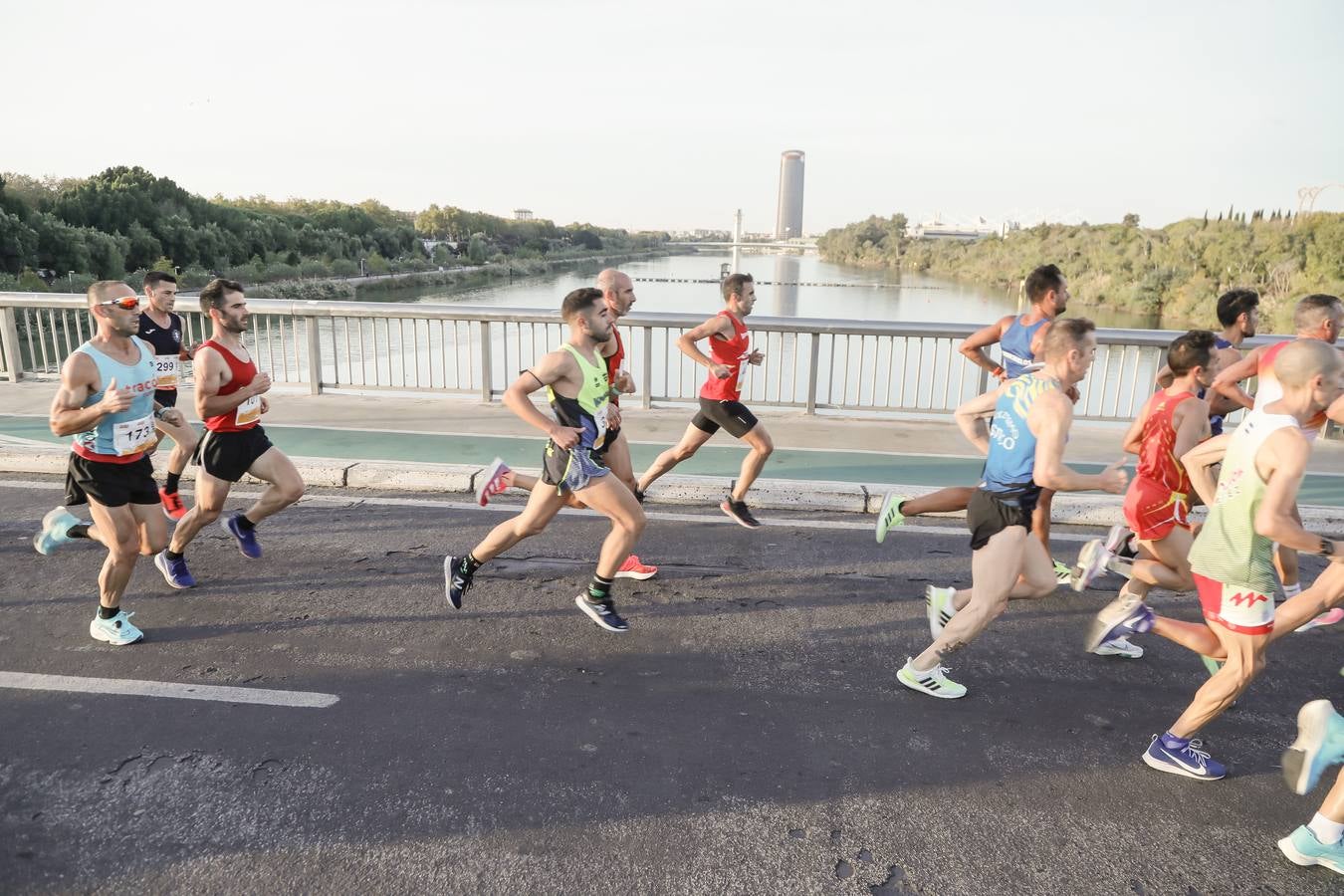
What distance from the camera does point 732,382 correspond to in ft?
20.9

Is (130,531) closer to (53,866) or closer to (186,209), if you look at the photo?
(53,866)

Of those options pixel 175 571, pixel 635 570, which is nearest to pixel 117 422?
pixel 175 571

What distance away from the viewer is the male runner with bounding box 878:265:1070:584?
5.25 meters

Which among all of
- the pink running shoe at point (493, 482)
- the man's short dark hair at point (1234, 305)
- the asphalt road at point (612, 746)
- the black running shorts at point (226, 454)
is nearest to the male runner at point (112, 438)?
the asphalt road at point (612, 746)

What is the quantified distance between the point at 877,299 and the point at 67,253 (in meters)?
39.6

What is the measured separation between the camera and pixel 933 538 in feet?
20.0

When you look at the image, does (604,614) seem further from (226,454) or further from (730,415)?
(226,454)

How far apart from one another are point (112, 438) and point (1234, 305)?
256 inches

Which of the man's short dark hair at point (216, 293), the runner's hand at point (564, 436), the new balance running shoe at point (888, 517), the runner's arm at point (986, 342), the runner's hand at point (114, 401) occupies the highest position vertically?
the man's short dark hair at point (216, 293)

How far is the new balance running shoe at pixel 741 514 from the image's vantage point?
6.35m

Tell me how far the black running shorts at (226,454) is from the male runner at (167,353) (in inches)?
47.8

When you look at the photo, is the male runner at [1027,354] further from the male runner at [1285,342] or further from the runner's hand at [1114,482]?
the runner's hand at [1114,482]

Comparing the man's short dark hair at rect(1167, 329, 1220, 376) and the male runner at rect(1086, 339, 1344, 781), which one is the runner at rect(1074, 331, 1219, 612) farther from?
the male runner at rect(1086, 339, 1344, 781)

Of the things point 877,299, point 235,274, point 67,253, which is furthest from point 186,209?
point 877,299
